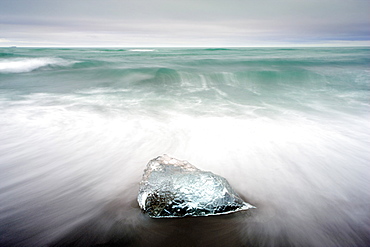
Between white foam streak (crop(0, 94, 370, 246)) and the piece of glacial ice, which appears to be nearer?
the piece of glacial ice

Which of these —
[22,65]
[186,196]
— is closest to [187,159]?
[186,196]

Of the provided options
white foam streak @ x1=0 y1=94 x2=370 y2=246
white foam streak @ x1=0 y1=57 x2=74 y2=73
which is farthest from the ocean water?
white foam streak @ x1=0 y1=57 x2=74 y2=73

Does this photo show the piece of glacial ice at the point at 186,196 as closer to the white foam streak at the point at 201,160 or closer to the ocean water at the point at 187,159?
the ocean water at the point at 187,159

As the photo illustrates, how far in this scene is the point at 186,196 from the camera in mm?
2203

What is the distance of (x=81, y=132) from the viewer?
15.5ft

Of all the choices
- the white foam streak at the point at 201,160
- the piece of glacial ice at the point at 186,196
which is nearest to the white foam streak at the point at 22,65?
the white foam streak at the point at 201,160

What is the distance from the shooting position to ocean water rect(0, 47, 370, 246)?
2078 millimetres

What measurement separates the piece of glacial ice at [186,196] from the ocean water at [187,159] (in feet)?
0.31

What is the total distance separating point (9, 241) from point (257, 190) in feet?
9.17

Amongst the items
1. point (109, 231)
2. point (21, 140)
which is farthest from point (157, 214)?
point (21, 140)

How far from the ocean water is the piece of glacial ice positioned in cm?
9

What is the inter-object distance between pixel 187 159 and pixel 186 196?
1.41 meters

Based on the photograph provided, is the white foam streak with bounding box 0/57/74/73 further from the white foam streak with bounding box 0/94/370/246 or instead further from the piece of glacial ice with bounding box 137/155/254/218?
the piece of glacial ice with bounding box 137/155/254/218

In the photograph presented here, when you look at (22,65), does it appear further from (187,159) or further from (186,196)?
(186,196)
